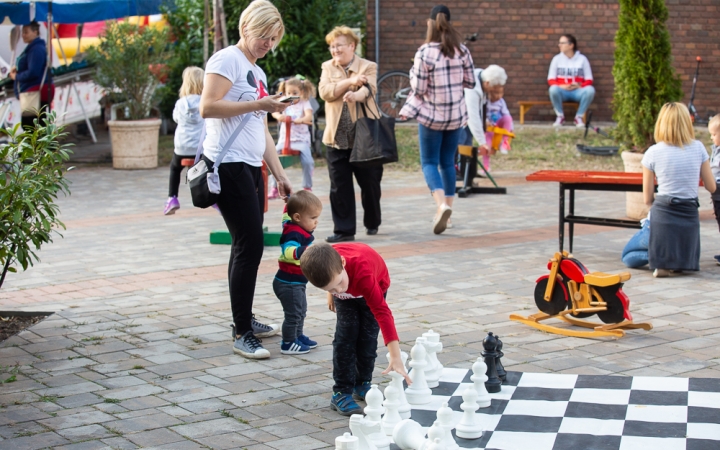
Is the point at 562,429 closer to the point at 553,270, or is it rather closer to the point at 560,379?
the point at 560,379

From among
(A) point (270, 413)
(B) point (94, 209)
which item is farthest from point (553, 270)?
(B) point (94, 209)

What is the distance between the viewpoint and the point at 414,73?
27.6ft

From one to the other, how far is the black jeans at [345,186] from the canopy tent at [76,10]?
666 cm

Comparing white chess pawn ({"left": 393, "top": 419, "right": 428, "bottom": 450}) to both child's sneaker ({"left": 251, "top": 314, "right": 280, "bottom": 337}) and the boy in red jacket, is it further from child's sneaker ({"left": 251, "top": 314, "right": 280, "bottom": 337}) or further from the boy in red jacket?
child's sneaker ({"left": 251, "top": 314, "right": 280, "bottom": 337})

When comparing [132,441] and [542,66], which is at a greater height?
[542,66]

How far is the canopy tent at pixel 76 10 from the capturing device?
12578 millimetres

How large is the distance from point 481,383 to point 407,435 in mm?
Answer: 657

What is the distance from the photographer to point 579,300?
5.21 m

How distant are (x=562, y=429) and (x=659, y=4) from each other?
21.3 feet

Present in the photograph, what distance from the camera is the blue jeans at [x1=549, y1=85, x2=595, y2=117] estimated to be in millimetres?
16016

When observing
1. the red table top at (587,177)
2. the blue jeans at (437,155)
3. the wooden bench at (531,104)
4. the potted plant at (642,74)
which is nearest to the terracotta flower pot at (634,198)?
the potted plant at (642,74)

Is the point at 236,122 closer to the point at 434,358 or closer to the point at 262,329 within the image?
the point at 262,329

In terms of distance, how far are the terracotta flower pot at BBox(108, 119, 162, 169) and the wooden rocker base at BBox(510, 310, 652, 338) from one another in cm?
874

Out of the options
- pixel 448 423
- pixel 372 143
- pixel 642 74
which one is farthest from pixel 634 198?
pixel 448 423
